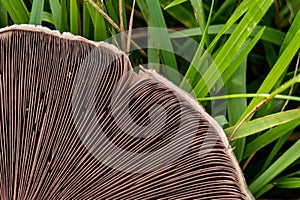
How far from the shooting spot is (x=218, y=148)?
1122 mm

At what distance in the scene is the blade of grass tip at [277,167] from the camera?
4.27ft

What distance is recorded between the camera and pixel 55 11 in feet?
4.58

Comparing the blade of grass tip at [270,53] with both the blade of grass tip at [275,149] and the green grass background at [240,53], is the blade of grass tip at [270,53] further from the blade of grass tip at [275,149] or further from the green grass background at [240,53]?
the blade of grass tip at [275,149]

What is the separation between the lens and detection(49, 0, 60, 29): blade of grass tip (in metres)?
1.39

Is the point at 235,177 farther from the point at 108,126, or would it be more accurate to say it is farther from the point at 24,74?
the point at 24,74

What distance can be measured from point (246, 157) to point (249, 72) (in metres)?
0.29

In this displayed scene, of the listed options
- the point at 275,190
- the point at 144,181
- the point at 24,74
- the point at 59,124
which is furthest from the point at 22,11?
the point at 275,190

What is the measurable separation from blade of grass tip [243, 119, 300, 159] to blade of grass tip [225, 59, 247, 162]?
0.03 m

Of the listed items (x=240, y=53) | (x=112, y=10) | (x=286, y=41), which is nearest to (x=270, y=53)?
(x=286, y=41)

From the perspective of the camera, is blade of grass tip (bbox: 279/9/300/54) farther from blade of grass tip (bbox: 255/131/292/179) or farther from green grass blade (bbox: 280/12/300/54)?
blade of grass tip (bbox: 255/131/292/179)

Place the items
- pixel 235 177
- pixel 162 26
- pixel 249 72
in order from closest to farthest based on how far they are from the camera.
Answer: pixel 235 177 < pixel 162 26 < pixel 249 72

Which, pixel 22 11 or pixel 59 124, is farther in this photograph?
pixel 22 11

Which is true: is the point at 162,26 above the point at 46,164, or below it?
above

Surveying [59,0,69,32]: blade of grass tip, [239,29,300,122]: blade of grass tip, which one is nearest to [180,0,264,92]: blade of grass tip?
[239,29,300,122]: blade of grass tip
